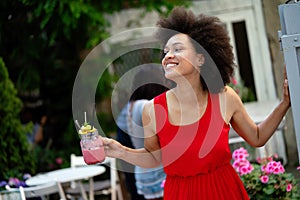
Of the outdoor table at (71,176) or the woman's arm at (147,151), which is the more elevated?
the woman's arm at (147,151)

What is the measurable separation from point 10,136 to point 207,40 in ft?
10.7

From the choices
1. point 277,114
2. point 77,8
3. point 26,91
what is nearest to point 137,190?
point 77,8

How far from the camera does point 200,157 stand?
259cm

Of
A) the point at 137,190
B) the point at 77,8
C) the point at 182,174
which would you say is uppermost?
the point at 77,8

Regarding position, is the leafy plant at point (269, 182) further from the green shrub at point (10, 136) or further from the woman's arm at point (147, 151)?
the green shrub at point (10, 136)

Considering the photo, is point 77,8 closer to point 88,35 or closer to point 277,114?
point 88,35

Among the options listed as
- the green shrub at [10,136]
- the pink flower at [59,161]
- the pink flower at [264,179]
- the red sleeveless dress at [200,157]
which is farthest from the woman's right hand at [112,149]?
the pink flower at [59,161]

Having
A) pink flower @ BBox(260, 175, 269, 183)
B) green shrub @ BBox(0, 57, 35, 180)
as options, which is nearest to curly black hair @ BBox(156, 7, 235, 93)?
pink flower @ BBox(260, 175, 269, 183)

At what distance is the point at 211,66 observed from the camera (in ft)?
8.96

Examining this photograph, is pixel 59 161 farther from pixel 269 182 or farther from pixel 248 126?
pixel 248 126

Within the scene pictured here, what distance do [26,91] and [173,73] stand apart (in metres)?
5.08

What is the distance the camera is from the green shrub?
536cm

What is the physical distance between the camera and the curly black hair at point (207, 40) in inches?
106

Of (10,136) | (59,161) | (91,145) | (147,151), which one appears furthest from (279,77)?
(91,145)
